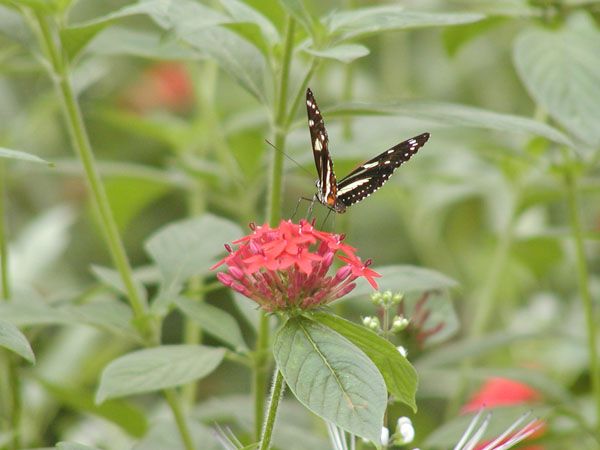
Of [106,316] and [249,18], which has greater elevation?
[249,18]

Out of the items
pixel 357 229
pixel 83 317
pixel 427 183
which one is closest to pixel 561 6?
pixel 427 183

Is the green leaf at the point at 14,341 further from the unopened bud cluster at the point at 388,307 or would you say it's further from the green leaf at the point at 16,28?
the green leaf at the point at 16,28

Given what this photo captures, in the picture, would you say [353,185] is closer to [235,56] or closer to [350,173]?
[350,173]

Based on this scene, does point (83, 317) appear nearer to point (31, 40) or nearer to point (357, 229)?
point (31, 40)

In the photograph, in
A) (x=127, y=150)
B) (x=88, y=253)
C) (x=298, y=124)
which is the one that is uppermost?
(x=298, y=124)

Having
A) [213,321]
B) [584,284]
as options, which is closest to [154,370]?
[213,321]

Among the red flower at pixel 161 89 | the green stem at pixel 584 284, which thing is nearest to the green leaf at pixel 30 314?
the green stem at pixel 584 284

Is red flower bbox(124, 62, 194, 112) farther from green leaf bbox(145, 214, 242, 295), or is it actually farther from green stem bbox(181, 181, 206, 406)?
green leaf bbox(145, 214, 242, 295)
